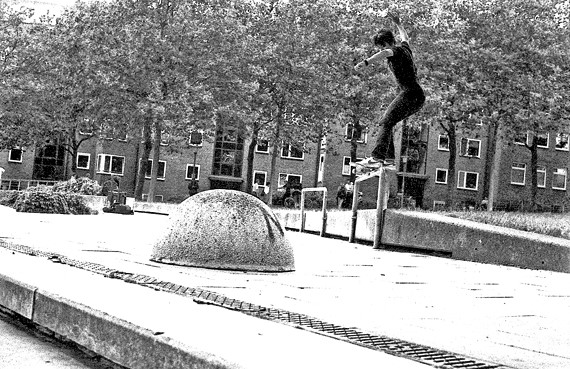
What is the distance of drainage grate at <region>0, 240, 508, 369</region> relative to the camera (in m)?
3.54

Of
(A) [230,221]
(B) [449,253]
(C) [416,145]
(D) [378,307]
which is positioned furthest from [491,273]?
(C) [416,145]

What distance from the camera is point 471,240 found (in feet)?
40.3

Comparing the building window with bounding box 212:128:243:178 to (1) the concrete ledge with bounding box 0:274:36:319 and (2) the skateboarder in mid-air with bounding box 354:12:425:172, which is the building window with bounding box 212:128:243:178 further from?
(1) the concrete ledge with bounding box 0:274:36:319

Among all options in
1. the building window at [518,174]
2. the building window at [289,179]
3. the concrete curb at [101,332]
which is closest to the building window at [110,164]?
the building window at [289,179]

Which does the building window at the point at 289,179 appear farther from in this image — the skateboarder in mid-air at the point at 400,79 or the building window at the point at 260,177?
the skateboarder in mid-air at the point at 400,79

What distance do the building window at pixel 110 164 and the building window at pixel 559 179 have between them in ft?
120

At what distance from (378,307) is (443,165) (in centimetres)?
6078

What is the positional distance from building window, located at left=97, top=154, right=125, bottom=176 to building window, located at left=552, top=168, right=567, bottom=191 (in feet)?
120

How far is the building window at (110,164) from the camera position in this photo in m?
61.0

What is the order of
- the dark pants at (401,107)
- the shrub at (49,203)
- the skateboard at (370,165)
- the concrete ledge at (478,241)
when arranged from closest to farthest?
the concrete ledge at (478,241) → the dark pants at (401,107) → the skateboard at (370,165) → the shrub at (49,203)

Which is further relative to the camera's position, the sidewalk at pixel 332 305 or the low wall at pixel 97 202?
the low wall at pixel 97 202

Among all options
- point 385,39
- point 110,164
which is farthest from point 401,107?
point 110,164

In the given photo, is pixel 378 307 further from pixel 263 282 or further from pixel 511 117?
pixel 511 117

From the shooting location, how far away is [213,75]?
44.4m
